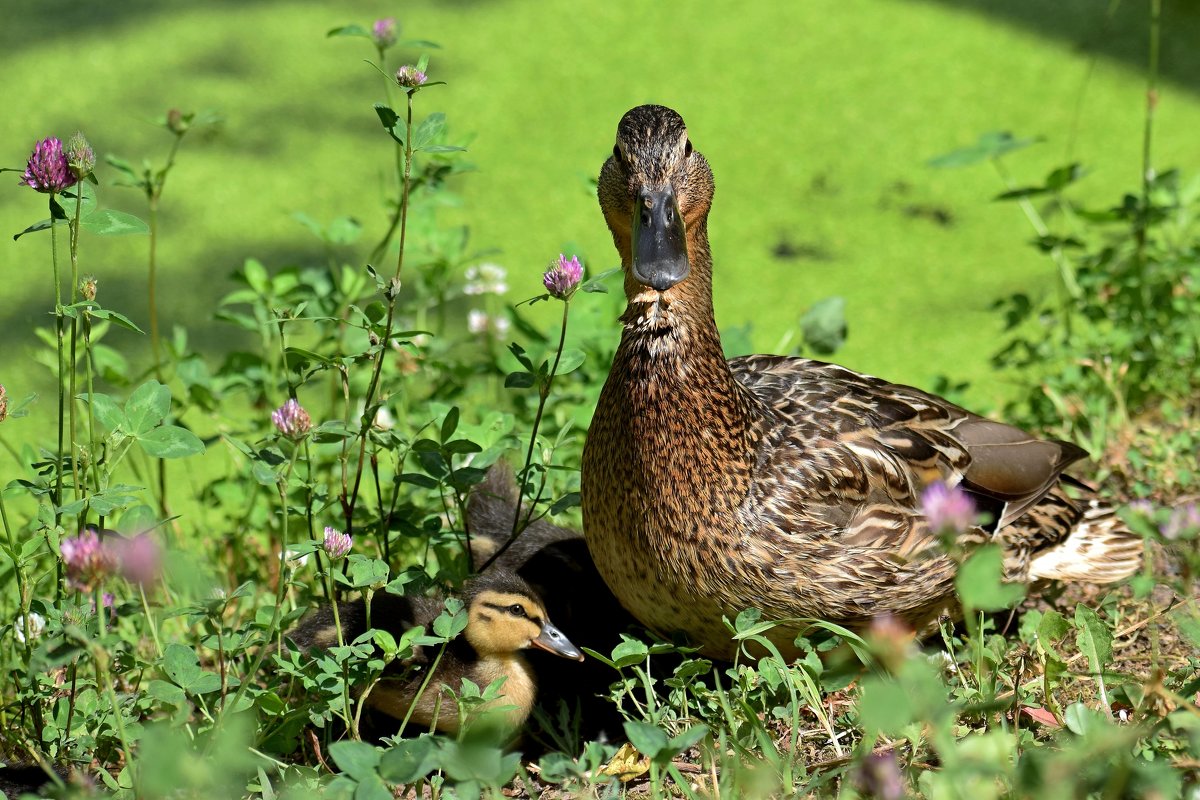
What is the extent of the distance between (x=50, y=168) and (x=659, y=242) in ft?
3.05

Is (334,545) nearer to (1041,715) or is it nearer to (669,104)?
(1041,715)

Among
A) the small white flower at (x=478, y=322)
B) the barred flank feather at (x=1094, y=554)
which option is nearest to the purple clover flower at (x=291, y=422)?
the barred flank feather at (x=1094, y=554)

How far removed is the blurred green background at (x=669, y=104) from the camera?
4184 millimetres

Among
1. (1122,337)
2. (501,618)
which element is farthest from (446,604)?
(1122,337)

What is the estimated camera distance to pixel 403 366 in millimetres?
3516

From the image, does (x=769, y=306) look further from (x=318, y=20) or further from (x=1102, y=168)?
(x=318, y=20)

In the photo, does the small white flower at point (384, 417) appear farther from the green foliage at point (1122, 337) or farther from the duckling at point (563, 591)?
the green foliage at point (1122, 337)

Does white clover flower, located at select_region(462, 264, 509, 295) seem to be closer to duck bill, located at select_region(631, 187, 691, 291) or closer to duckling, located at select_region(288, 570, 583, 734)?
→ duckling, located at select_region(288, 570, 583, 734)

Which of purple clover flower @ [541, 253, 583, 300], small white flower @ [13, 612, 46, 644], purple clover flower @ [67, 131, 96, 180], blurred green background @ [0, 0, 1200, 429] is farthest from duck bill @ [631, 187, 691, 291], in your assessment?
blurred green background @ [0, 0, 1200, 429]

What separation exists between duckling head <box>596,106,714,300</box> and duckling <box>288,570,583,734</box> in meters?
0.60

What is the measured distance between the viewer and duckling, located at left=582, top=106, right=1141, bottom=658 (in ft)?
7.47

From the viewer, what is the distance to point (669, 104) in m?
4.79

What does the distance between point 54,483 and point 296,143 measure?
2656mm

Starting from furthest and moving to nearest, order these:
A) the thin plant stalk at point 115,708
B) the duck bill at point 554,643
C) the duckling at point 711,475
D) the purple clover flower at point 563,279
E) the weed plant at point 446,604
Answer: the duck bill at point 554,643
the duckling at point 711,475
the purple clover flower at point 563,279
the weed plant at point 446,604
the thin plant stalk at point 115,708
